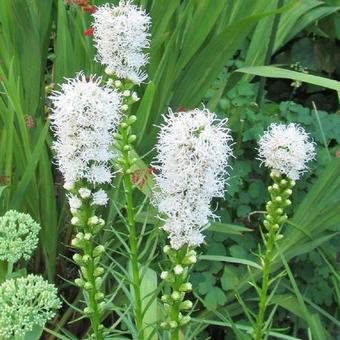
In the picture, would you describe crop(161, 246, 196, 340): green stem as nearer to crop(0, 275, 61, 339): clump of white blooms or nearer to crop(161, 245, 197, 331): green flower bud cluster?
crop(161, 245, 197, 331): green flower bud cluster

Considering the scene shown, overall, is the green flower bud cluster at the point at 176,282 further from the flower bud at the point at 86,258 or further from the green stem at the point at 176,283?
the flower bud at the point at 86,258

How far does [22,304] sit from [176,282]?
329mm

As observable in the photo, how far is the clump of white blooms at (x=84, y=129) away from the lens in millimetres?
1295

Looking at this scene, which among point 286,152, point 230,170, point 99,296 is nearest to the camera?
point 99,296

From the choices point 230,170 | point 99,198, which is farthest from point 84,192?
point 230,170

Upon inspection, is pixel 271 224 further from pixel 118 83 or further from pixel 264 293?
pixel 118 83

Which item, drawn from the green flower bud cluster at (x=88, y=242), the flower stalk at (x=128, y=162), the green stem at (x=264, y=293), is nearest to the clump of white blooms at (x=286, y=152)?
the green stem at (x=264, y=293)

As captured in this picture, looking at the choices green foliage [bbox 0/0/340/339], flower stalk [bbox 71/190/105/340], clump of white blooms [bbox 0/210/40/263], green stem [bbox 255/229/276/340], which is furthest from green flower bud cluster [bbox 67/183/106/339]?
green foliage [bbox 0/0/340/339]

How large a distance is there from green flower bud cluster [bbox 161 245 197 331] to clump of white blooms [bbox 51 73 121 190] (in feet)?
0.72

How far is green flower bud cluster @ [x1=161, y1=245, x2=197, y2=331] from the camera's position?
4.66 feet

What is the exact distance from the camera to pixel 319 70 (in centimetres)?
356

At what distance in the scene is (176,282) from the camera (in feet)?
4.77

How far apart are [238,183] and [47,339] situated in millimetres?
823

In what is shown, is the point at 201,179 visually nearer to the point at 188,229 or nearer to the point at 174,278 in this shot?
the point at 188,229
